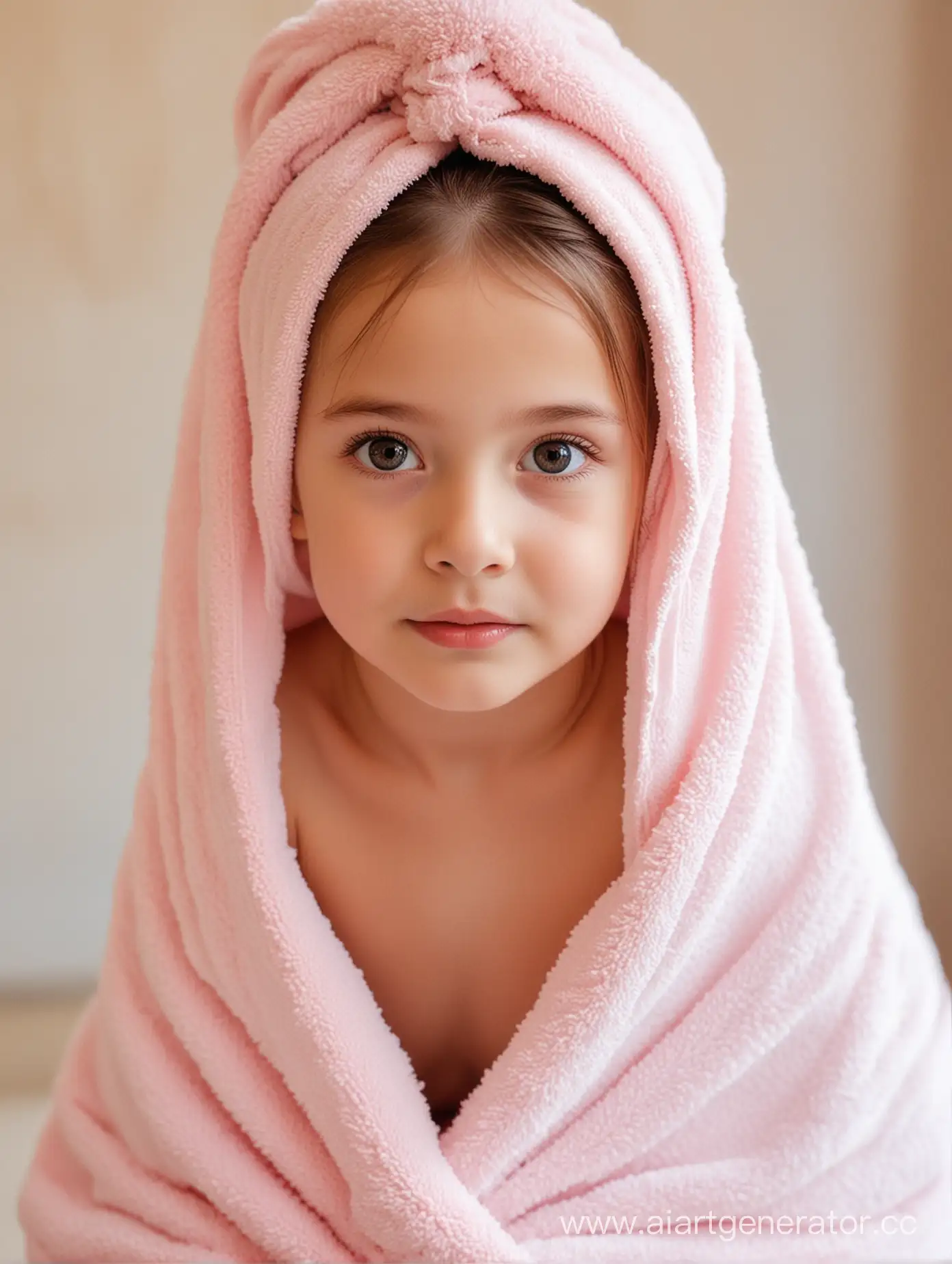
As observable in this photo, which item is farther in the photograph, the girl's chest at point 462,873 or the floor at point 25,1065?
the floor at point 25,1065

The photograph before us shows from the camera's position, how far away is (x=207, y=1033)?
90 centimetres

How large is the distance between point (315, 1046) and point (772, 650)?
0.39 metres

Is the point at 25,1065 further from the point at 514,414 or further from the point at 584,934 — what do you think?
the point at 514,414

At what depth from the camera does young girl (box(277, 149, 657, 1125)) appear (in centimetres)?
76

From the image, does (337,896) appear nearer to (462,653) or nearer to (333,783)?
(333,783)

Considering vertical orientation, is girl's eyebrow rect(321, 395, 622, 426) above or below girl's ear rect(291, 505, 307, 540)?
above

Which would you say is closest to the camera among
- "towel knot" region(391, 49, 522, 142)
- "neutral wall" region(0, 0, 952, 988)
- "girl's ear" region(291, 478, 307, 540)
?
"towel knot" region(391, 49, 522, 142)

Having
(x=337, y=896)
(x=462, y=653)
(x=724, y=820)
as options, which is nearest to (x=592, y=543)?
(x=462, y=653)

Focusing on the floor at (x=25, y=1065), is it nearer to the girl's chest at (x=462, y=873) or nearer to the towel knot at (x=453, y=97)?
the girl's chest at (x=462, y=873)

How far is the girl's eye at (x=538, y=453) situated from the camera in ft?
2.59

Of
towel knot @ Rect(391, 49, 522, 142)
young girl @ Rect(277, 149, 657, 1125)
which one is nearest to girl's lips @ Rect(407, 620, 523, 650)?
young girl @ Rect(277, 149, 657, 1125)

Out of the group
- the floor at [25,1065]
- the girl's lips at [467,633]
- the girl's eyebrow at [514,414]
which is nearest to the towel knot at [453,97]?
the girl's eyebrow at [514,414]

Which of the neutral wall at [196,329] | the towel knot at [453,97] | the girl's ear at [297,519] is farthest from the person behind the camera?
the neutral wall at [196,329]

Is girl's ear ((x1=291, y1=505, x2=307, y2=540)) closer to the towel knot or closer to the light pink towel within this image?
the light pink towel
